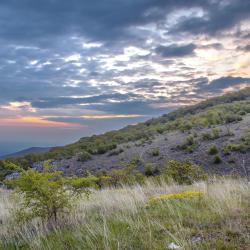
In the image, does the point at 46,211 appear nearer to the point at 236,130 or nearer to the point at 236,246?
the point at 236,246

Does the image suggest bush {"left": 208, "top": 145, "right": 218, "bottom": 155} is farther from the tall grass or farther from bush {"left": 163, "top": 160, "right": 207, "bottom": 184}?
the tall grass

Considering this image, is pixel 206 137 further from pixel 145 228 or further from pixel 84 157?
pixel 145 228

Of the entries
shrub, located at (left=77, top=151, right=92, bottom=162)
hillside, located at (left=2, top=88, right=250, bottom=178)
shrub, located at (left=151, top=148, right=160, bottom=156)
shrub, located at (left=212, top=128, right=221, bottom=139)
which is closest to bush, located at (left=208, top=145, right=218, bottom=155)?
hillside, located at (left=2, top=88, right=250, bottom=178)

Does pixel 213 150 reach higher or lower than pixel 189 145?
lower

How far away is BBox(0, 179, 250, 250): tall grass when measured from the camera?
4438 mm

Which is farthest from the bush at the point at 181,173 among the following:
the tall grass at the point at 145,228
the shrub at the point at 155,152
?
the shrub at the point at 155,152

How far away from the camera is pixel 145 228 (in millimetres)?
5152

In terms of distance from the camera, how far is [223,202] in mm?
6238

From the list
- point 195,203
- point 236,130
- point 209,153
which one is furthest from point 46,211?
point 236,130

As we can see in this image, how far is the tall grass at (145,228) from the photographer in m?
4.44

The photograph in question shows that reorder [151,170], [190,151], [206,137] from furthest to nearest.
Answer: [206,137]
[190,151]
[151,170]

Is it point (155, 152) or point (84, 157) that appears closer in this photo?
point (155, 152)

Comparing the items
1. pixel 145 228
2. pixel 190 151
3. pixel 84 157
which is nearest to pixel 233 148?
pixel 190 151

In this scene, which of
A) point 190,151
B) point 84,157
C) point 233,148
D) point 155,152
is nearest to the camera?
point 233,148
